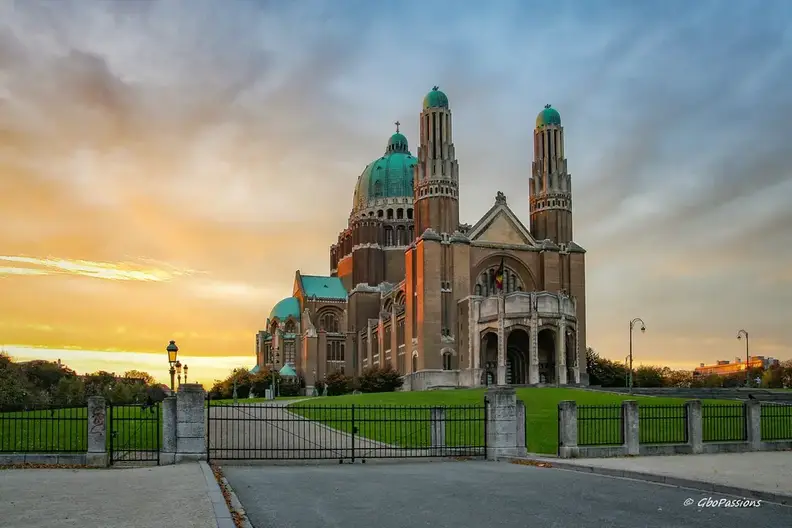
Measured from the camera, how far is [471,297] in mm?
80188

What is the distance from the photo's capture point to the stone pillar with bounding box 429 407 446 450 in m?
25.2

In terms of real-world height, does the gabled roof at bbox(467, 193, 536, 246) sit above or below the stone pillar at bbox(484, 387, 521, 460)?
above

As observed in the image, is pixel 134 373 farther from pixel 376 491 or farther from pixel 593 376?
pixel 376 491

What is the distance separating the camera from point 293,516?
1327cm

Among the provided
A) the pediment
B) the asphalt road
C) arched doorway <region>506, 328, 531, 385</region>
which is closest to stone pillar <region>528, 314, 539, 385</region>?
arched doorway <region>506, 328, 531, 385</region>

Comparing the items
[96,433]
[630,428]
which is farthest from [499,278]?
[96,433]

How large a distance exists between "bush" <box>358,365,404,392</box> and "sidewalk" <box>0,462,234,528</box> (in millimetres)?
63307

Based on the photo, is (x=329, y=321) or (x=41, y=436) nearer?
(x=41, y=436)

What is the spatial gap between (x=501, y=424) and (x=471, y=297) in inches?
2204

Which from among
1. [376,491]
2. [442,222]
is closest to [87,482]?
[376,491]

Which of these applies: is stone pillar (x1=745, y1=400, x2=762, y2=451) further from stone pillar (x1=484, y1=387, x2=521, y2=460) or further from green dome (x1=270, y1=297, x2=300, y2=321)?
green dome (x1=270, y1=297, x2=300, y2=321)

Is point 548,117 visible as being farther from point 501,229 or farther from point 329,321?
point 329,321

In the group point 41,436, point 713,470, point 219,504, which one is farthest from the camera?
point 41,436

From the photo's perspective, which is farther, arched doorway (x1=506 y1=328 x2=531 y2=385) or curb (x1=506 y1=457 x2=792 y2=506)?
arched doorway (x1=506 y1=328 x2=531 y2=385)
